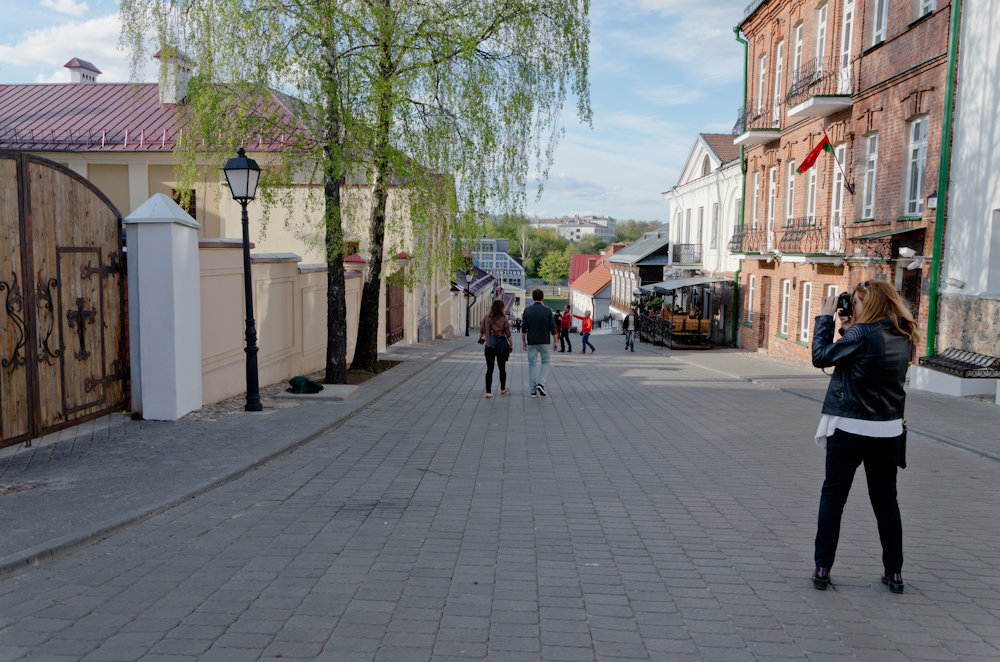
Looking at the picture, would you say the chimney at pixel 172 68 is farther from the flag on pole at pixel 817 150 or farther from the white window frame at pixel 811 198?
the white window frame at pixel 811 198

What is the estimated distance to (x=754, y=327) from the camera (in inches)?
991

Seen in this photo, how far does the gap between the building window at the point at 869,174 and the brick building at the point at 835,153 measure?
2 centimetres

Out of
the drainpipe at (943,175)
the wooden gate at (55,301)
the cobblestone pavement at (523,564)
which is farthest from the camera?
the drainpipe at (943,175)

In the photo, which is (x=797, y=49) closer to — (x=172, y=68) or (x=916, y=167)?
(x=916, y=167)

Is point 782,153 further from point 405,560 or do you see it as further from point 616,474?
point 405,560

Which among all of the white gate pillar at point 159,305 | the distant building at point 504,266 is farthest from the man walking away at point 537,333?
the distant building at point 504,266

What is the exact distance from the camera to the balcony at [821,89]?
1800 cm

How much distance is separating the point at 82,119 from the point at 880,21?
23.6m

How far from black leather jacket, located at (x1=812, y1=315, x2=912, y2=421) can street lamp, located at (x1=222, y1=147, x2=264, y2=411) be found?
7.40 meters

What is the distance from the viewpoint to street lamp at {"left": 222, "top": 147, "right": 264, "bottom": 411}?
9633mm

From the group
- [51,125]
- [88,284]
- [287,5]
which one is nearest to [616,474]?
[88,284]

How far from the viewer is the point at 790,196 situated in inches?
887

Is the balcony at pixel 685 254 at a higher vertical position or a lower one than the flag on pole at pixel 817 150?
lower

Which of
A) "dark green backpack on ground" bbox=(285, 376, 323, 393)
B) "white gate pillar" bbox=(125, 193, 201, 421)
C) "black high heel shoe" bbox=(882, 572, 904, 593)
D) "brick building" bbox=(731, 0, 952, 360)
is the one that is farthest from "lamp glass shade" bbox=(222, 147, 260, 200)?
"brick building" bbox=(731, 0, 952, 360)
